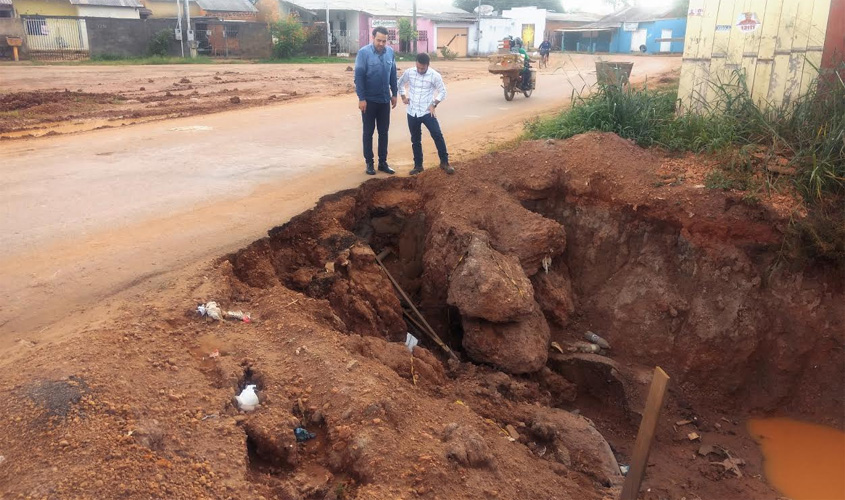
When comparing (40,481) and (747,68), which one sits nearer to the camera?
(40,481)

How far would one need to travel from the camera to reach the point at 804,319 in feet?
23.4

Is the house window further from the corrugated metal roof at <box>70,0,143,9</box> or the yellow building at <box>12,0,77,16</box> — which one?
the corrugated metal roof at <box>70,0,143,9</box>

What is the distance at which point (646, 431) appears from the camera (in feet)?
14.6

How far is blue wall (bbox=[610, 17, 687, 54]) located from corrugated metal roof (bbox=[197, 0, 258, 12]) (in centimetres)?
2610

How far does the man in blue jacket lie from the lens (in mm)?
8070

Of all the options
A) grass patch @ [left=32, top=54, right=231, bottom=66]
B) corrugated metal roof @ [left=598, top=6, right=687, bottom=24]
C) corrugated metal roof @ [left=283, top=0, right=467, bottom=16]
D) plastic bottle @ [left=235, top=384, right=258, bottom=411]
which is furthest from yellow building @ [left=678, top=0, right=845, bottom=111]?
corrugated metal roof @ [left=598, top=6, right=687, bottom=24]

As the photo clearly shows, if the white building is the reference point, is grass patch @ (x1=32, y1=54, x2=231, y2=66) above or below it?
below

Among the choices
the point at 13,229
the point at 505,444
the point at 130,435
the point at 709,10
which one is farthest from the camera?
the point at 709,10

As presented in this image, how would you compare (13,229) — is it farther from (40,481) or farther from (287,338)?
(40,481)

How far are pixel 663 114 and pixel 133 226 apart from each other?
6.79 metres

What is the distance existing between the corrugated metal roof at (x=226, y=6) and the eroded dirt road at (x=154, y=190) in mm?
26801

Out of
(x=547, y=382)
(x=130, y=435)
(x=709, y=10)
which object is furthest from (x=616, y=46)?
(x=130, y=435)

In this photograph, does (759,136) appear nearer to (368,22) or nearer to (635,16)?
(368,22)

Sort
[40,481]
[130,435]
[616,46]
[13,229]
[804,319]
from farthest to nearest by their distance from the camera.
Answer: [616,46] < [804,319] < [13,229] < [130,435] < [40,481]
